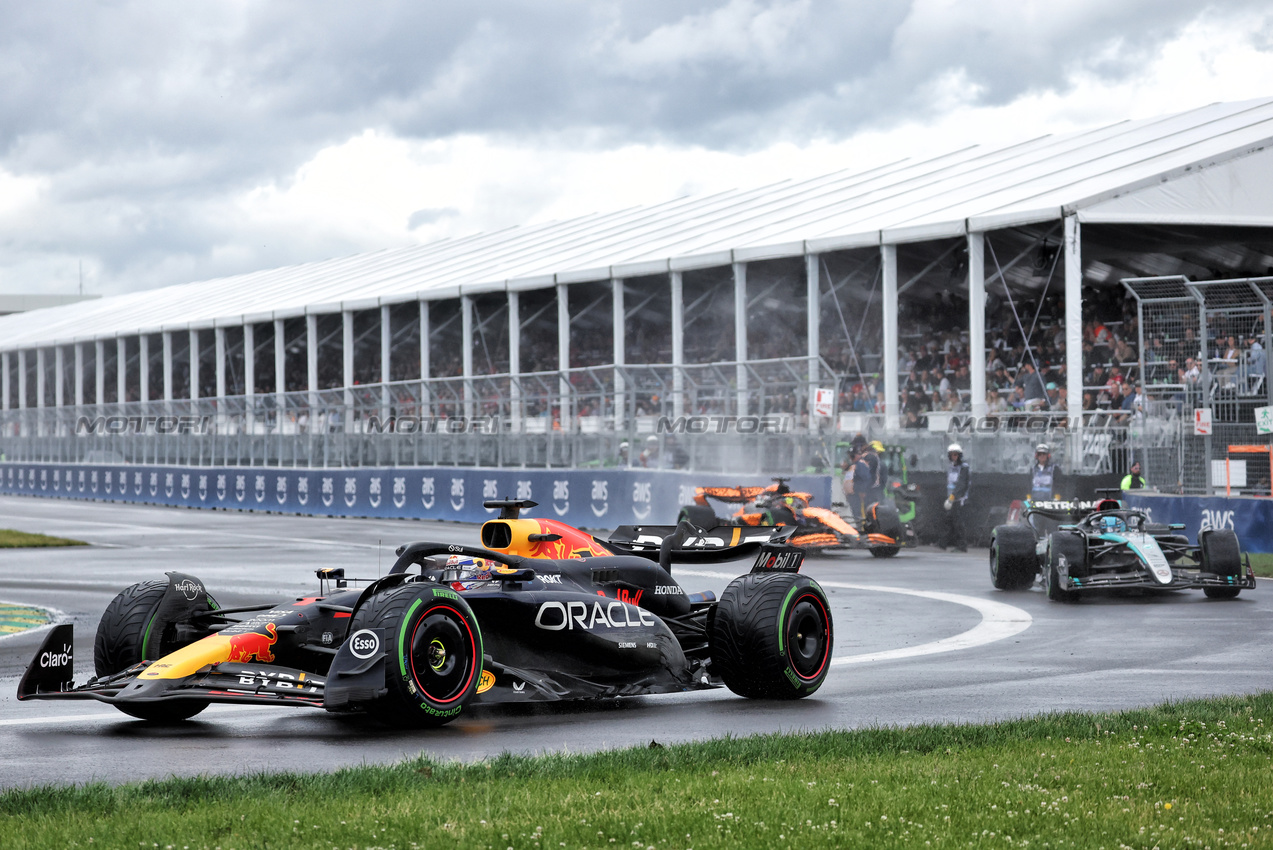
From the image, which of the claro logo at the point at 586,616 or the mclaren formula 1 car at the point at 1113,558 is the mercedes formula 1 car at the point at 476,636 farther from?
the mclaren formula 1 car at the point at 1113,558

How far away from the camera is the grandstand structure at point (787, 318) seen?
2820 centimetres

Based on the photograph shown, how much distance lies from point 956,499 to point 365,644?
56.7ft

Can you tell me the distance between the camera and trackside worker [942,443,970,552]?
23.7 m

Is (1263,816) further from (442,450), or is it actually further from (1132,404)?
(442,450)

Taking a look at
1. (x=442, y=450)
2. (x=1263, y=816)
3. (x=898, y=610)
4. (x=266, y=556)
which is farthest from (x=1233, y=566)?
(x=442, y=450)

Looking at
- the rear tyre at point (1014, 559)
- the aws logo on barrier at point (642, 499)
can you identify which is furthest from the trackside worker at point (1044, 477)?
the aws logo on barrier at point (642, 499)

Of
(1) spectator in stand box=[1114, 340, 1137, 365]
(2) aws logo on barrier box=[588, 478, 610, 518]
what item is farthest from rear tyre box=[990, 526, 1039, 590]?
(1) spectator in stand box=[1114, 340, 1137, 365]

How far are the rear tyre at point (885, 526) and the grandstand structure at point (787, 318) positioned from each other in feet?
10.1

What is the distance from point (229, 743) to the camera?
25.7ft

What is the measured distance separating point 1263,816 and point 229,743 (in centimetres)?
491

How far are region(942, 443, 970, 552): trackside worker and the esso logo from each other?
17009 mm

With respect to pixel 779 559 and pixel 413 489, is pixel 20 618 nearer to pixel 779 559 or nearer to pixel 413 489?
pixel 779 559

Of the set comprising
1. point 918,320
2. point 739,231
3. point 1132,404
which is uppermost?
point 739,231

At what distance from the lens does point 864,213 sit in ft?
113
